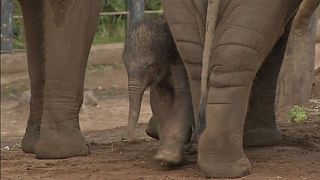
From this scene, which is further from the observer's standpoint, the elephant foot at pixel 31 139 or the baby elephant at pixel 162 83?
the elephant foot at pixel 31 139

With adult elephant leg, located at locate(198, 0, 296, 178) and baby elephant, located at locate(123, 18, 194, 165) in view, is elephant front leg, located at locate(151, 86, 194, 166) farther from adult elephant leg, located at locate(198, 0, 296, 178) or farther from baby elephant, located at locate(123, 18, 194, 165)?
adult elephant leg, located at locate(198, 0, 296, 178)

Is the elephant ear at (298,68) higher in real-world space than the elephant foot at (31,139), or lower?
lower

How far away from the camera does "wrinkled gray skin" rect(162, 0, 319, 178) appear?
4.22 m

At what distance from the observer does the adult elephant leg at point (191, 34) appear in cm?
435

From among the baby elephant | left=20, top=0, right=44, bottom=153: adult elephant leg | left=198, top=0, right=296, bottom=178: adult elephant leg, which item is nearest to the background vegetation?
left=20, top=0, right=44, bottom=153: adult elephant leg

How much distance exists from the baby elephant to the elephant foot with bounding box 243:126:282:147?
657mm

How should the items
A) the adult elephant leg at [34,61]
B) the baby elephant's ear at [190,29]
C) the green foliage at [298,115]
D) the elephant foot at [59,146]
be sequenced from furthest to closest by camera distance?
the green foliage at [298,115]
the adult elephant leg at [34,61]
the elephant foot at [59,146]
the baby elephant's ear at [190,29]

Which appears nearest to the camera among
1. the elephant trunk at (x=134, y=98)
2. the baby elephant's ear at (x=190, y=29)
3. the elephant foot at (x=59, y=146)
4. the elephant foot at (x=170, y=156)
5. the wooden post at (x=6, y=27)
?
the baby elephant's ear at (x=190, y=29)

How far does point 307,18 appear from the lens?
24.9 feet

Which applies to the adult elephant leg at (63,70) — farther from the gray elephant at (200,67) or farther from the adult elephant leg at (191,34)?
the adult elephant leg at (191,34)

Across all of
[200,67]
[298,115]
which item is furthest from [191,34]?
[298,115]

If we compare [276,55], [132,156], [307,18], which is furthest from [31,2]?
[307,18]

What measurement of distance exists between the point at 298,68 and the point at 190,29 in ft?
11.9

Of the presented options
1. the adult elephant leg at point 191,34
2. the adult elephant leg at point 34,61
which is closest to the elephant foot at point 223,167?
the adult elephant leg at point 191,34
